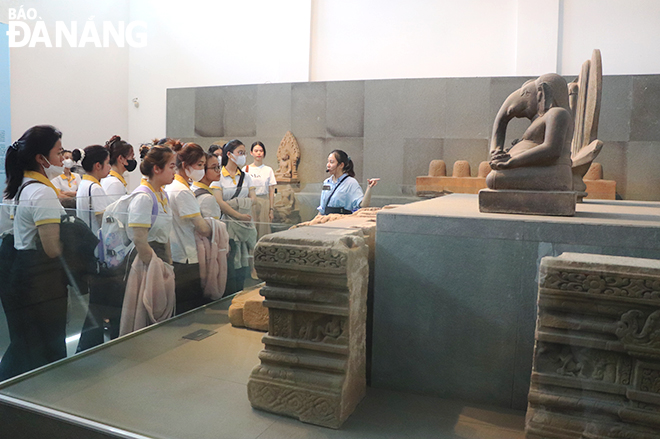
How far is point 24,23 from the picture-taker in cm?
867

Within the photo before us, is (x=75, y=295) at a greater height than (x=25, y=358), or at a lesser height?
greater

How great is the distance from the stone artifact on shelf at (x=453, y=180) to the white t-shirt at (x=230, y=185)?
2349mm

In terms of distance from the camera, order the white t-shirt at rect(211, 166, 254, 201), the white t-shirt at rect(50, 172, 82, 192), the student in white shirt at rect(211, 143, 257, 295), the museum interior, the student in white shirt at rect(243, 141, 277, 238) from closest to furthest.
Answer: the museum interior, the student in white shirt at rect(211, 143, 257, 295), the white t-shirt at rect(211, 166, 254, 201), the student in white shirt at rect(243, 141, 277, 238), the white t-shirt at rect(50, 172, 82, 192)

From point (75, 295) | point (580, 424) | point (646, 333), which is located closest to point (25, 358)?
point (75, 295)

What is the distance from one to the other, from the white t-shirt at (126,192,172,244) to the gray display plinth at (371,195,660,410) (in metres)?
1.48

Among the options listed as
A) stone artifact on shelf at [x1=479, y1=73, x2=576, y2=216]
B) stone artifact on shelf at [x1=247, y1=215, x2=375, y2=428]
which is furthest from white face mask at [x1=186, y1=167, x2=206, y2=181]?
stone artifact on shelf at [x1=479, y1=73, x2=576, y2=216]

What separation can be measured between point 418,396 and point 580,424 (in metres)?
0.87

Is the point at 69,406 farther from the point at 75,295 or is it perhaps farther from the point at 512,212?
the point at 512,212


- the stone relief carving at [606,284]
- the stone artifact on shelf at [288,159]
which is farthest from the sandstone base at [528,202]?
the stone artifact on shelf at [288,159]

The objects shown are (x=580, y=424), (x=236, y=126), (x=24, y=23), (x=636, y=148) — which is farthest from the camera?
(x=236, y=126)

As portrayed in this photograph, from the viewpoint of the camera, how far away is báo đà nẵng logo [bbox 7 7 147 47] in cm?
859

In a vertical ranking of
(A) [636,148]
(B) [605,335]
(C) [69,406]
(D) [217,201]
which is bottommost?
(C) [69,406]

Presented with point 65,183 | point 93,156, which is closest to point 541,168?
point 93,156

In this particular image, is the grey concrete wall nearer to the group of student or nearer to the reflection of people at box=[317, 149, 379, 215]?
the reflection of people at box=[317, 149, 379, 215]
